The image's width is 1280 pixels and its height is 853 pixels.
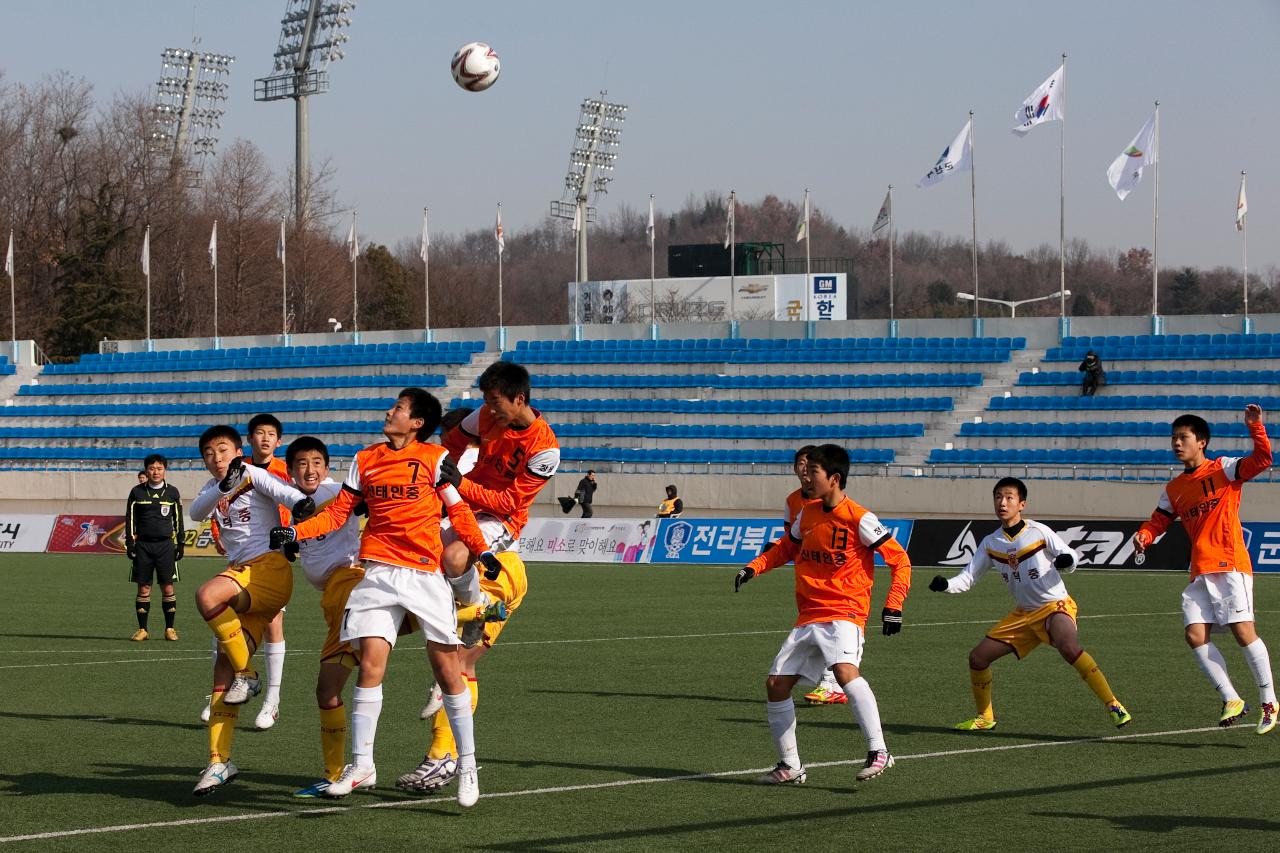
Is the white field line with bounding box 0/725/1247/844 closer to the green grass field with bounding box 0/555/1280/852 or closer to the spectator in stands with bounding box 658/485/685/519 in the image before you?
the green grass field with bounding box 0/555/1280/852

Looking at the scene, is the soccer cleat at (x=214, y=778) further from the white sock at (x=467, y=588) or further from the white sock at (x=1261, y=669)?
the white sock at (x=1261, y=669)

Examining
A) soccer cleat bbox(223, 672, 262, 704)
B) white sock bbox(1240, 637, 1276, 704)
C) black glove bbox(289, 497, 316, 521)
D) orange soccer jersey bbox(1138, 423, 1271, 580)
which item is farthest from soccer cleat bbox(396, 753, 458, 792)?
white sock bbox(1240, 637, 1276, 704)

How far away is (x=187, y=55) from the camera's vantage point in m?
98.2

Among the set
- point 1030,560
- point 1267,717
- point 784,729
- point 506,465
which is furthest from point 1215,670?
point 506,465

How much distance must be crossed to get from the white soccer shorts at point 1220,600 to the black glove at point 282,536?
21.5 feet

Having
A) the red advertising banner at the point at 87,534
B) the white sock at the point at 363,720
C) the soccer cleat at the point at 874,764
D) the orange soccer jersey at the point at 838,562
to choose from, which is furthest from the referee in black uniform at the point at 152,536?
the red advertising banner at the point at 87,534

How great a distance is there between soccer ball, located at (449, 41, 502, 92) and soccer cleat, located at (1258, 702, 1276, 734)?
24.6 m

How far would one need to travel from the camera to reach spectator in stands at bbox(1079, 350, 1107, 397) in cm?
4191

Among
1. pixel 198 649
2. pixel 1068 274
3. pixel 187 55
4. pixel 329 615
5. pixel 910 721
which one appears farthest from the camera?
pixel 1068 274

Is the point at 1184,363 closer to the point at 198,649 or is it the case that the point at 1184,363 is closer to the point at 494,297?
the point at 198,649

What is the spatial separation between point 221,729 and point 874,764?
3.65m

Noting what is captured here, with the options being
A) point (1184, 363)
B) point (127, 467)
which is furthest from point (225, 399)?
point (1184, 363)

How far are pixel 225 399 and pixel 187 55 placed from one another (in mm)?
52002

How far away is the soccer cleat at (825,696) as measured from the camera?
13172mm
